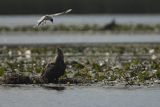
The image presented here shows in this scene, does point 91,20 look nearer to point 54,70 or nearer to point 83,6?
point 83,6

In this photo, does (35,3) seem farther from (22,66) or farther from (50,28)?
(22,66)

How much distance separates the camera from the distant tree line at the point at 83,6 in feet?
245

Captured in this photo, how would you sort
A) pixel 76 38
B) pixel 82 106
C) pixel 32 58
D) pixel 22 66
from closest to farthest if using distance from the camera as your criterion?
pixel 82 106, pixel 22 66, pixel 32 58, pixel 76 38

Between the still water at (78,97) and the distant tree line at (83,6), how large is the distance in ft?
170

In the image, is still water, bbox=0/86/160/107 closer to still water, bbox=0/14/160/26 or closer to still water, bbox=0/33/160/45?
still water, bbox=0/33/160/45

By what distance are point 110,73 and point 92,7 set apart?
192ft

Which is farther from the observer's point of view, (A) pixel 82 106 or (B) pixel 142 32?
(B) pixel 142 32

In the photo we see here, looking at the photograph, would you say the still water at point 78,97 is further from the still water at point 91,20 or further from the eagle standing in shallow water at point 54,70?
the still water at point 91,20

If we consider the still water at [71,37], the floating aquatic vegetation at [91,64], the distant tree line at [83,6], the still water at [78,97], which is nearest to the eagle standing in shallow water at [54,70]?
the floating aquatic vegetation at [91,64]

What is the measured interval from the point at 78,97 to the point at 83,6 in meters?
62.2

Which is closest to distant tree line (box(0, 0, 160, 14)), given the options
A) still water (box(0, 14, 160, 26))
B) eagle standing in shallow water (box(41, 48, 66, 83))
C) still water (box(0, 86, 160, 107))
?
still water (box(0, 14, 160, 26))

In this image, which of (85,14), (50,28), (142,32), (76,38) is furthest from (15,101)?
(85,14)

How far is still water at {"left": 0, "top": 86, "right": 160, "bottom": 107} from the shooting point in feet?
57.5

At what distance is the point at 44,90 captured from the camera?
63.9 feet
